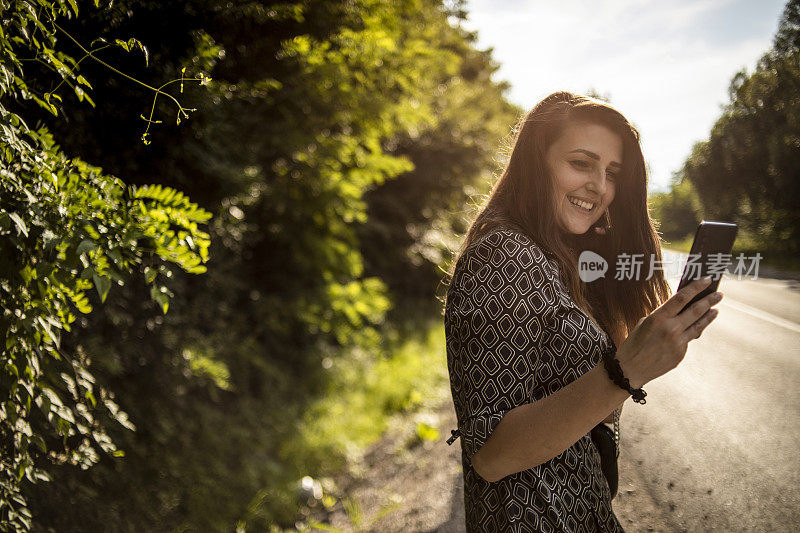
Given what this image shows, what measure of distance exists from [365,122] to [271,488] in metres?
3.51

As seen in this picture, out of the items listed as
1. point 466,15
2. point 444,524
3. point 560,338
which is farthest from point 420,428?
point 466,15

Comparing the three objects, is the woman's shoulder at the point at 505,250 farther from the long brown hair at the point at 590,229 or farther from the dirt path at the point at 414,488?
the dirt path at the point at 414,488

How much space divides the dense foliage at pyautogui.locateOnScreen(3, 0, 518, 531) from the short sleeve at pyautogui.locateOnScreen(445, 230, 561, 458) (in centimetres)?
96

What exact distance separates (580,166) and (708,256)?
0.47 meters

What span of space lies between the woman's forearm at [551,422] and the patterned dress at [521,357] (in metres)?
0.04

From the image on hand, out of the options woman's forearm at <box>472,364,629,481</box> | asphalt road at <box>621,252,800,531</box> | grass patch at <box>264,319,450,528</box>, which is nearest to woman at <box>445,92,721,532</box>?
woman's forearm at <box>472,364,629,481</box>

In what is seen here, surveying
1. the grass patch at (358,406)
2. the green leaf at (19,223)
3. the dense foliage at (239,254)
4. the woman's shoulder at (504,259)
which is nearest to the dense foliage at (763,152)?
the woman's shoulder at (504,259)

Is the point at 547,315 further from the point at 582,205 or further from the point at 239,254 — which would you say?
the point at 239,254

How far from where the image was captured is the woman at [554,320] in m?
1.18

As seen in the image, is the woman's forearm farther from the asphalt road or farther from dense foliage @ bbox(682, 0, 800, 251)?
dense foliage @ bbox(682, 0, 800, 251)

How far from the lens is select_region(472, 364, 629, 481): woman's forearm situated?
3.80 ft

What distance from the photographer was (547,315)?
4.30ft

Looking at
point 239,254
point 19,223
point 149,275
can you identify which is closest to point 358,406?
point 239,254

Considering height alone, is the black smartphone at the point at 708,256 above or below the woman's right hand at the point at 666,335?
above
